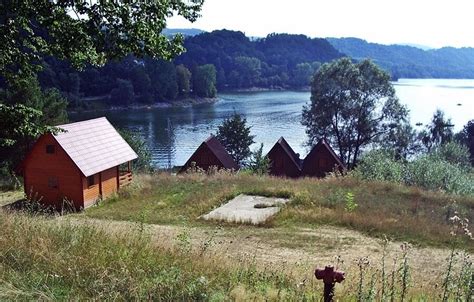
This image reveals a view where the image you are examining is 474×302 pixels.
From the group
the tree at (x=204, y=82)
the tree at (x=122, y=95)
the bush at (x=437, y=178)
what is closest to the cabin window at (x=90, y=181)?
the bush at (x=437, y=178)

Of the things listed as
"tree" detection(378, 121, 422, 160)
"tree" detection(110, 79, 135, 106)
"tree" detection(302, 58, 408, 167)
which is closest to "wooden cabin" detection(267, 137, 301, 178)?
"tree" detection(302, 58, 408, 167)

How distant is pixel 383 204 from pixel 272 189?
14.2 feet

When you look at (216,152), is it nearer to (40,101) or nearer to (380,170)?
(380,170)

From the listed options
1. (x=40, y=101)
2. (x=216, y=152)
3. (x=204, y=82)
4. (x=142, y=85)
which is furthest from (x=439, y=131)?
(x=142, y=85)

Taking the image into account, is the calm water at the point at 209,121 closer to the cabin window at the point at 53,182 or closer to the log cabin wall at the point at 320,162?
the log cabin wall at the point at 320,162

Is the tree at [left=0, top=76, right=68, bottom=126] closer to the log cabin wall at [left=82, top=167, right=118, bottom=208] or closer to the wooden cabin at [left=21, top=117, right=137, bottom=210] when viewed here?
the wooden cabin at [left=21, top=117, right=137, bottom=210]

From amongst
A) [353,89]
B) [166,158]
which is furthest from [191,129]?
[353,89]

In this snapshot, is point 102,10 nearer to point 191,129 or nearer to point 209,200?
point 209,200

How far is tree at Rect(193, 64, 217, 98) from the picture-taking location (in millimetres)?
104250

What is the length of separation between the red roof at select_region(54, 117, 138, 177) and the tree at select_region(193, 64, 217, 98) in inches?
3227

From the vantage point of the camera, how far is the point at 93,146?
20.6 metres

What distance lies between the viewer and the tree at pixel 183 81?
10262 centimetres

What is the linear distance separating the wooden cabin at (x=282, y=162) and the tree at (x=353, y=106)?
8969mm

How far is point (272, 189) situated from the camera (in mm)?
19078
